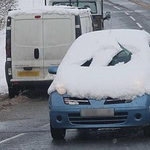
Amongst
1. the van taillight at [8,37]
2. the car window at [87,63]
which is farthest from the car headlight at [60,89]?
the van taillight at [8,37]

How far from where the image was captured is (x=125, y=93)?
9594mm

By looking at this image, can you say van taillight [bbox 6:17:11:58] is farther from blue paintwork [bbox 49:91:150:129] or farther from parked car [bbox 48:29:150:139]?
blue paintwork [bbox 49:91:150:129]

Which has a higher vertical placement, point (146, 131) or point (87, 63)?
point (87, 63)

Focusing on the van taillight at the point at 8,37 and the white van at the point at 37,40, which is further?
the van taillight at the point at 8,37

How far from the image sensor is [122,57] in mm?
10906

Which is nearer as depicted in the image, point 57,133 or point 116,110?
point 116,110

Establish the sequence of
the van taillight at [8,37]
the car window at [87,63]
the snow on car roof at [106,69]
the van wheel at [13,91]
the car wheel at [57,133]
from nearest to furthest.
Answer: the snow on car roof at [106,69], the car wheel at [57,133], the car window at [87,63], the van taillight at [8,37], the van wheel at [13,91]

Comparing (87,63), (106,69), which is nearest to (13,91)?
(87,63)

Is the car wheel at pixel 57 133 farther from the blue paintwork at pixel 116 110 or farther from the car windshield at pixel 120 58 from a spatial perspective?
the car windshield at pixel 120 58

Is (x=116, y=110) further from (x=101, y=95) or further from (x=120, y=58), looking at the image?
(x=120, y=58)

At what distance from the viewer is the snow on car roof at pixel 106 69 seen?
9680 millimetres

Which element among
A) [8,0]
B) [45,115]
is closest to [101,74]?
[45,115]

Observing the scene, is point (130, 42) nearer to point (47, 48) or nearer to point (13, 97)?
point (47, 48)

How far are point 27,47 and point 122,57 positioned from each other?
446 centimetres
